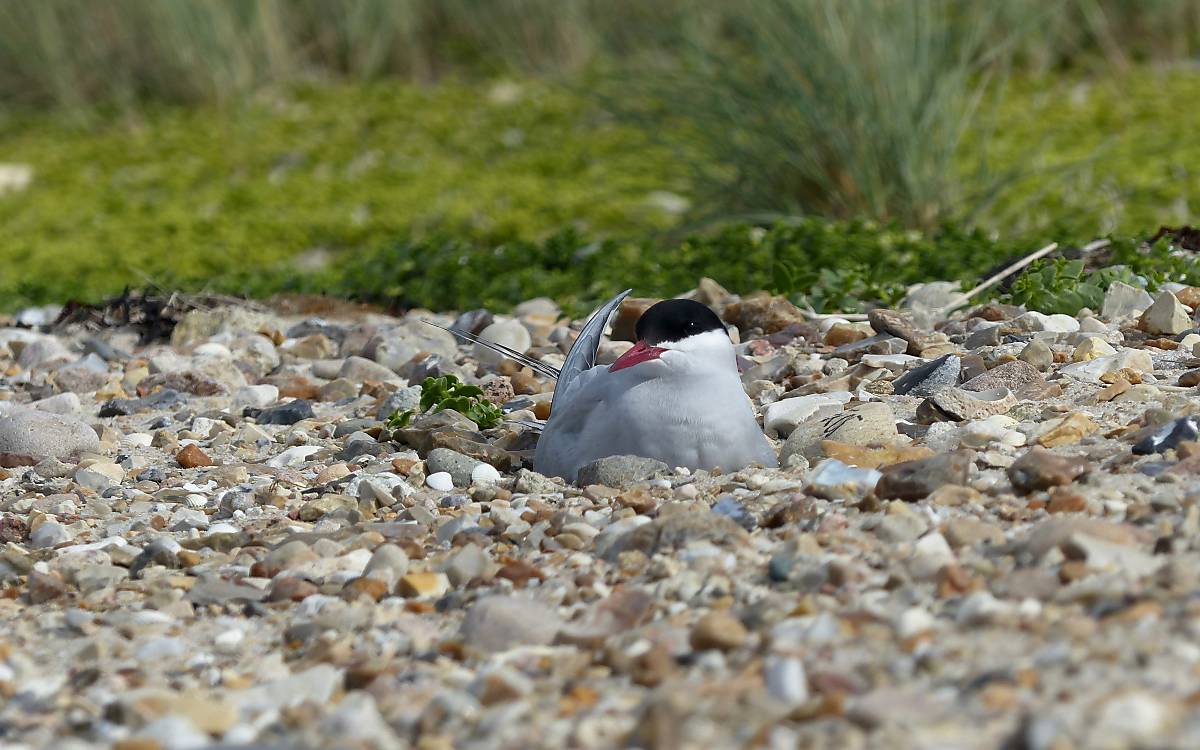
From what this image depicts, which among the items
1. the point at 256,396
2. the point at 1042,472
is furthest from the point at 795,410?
the point at 256,396

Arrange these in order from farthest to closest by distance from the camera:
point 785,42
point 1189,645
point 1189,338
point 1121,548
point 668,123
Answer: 1. point 668,123
2. point 785,42
3. point 1189,338
4. point 1121,548
5. point 1189,645

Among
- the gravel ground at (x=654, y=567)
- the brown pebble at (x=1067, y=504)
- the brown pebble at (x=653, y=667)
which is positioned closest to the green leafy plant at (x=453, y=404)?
the gravel ground at (x=654, y=567)

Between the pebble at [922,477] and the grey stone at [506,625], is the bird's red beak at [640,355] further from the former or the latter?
the grey stone at [506,625]

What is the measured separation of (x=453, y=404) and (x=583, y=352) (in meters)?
0.45

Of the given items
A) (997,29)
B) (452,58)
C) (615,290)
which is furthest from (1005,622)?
(452,58)

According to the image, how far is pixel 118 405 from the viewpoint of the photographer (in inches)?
168

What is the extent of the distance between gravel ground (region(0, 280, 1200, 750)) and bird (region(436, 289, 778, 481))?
0.06 m

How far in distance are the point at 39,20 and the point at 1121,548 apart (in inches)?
446

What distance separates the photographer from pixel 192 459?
3.64m

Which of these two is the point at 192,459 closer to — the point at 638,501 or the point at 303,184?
the point at 638,501

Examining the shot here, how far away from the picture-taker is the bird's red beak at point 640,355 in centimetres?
298

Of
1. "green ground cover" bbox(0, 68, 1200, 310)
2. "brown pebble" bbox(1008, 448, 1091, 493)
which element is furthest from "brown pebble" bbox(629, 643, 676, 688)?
"green ground cover" bbox(0, 68, 1200, 310)

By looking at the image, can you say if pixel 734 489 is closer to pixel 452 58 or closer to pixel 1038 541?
pixel 1038 541

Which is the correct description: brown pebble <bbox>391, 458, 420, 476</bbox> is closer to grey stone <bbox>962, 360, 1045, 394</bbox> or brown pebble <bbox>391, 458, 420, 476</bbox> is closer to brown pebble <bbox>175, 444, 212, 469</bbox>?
brown pebble <bbox>175, 444, 212, 469</bbox>
